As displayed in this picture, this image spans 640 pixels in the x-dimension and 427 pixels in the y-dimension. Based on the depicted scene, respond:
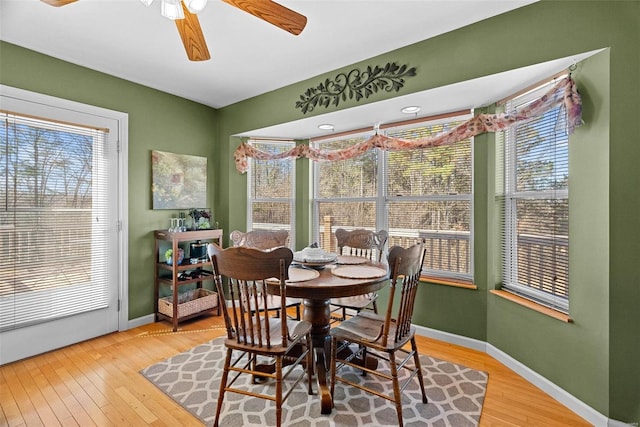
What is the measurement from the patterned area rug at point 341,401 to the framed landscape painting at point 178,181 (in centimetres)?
177

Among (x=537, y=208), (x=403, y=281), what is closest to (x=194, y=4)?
(x=403, y=281)

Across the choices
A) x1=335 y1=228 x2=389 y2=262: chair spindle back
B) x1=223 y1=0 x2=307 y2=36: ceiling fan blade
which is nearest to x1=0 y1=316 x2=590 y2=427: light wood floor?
x1=335 y1=228 x2=389 y2=262: chair spindle back

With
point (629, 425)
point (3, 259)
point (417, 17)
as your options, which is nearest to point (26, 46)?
point (3, 259)

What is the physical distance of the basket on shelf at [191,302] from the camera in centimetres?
326

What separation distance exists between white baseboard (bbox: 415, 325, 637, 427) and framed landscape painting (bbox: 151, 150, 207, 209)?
2.94 meters

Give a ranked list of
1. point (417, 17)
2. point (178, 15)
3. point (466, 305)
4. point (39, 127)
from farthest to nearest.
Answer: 1. point (466, 305)
2. point (39, 127)
3. point (417, 17)
4. point (178, 15)

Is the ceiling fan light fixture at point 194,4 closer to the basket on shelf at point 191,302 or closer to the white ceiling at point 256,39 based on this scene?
the white ceiling at point 256,39

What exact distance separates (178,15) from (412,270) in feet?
6.02

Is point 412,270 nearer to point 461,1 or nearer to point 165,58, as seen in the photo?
point 461,1

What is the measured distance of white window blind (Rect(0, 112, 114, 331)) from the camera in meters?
2.47

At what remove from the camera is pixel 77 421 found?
71.8 inches

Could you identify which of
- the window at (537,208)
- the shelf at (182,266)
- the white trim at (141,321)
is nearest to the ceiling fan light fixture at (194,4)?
the window at (537,208)

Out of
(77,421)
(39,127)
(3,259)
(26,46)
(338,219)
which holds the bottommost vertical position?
(77,421)

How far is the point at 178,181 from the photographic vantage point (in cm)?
358
